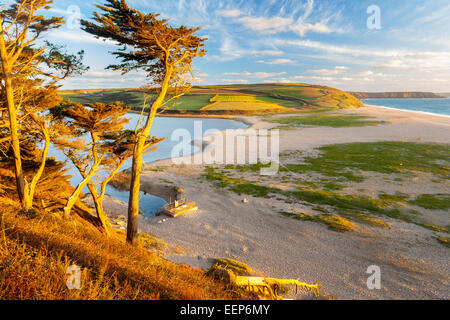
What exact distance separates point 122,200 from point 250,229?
1407cm

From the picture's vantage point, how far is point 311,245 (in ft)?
43.5

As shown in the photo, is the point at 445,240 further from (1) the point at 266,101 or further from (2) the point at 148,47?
(1) the point at 266,101

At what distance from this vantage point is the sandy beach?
10.3 m

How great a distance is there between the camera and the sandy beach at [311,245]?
10.3m

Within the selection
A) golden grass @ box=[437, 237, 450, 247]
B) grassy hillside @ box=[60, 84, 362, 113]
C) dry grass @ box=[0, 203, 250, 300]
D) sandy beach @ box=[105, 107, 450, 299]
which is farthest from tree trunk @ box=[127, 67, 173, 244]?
grassy hillside @ box=[60, 84, 362, 113]

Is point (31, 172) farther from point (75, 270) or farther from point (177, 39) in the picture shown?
point (75, 270)

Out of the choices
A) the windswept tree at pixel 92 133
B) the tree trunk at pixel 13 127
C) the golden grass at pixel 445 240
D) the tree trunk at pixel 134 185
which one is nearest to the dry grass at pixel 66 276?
the tree trunk at pixel 13 127

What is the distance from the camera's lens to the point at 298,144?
137 feet

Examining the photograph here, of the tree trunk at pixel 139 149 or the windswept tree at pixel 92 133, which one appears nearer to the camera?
the tree trunk at pixel 139 149

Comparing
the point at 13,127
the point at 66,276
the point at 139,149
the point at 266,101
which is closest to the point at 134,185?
the point at 139,149

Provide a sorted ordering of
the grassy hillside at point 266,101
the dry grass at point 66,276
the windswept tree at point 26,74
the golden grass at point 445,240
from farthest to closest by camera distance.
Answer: the grassy hillside at point 266,101 < the golden grass at point 445,240 < the windswept tree at point 26,74 < the dry grass at point 66,276

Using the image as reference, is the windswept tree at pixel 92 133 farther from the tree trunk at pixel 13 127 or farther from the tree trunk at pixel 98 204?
the tree trunk at pixel 13 127

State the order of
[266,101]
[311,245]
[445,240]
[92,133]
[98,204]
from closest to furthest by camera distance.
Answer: [92,133], [98,204], [445,240], [311,245], [266,101]

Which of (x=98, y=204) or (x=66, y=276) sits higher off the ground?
(x=66, y=276)
